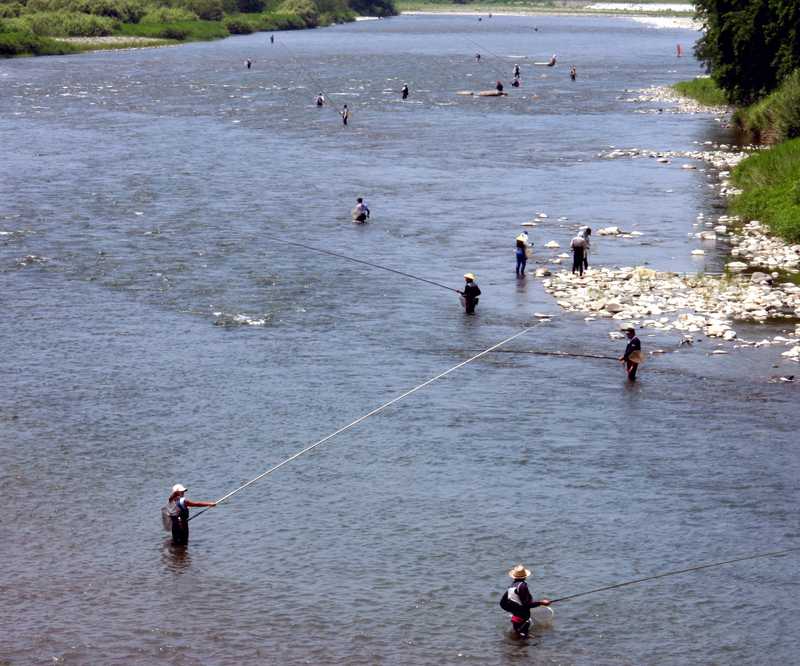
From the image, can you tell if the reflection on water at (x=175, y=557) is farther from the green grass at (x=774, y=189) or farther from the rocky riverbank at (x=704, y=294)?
the green grass at (x=774, y=189)

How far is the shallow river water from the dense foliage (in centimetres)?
1094

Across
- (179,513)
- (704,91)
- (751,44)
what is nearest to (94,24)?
(704,91)

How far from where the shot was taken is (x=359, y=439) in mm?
33688

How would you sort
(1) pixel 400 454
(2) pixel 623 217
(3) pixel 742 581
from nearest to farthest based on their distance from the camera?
(3) pixel 742 581 → (1) pixel 400 454 → (2) pixel 623 217

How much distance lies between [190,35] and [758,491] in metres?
165

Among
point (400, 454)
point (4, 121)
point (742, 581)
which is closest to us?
point (742, 581)

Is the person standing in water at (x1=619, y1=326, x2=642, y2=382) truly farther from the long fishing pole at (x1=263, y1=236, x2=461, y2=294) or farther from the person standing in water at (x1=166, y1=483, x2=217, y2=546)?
the person standing in water at (x1=166, y1=483, x2=217, y2=546)

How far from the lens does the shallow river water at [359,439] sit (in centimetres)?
2488

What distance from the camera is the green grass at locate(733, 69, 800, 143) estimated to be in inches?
2562

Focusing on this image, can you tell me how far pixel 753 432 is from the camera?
1310 inches

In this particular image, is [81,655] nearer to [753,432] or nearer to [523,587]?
[523,587]

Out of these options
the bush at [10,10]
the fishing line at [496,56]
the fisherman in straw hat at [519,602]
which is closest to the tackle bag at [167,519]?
the fisherman in straw hat at [519,602]

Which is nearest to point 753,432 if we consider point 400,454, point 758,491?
point 758,491

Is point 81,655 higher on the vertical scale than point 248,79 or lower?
lower
